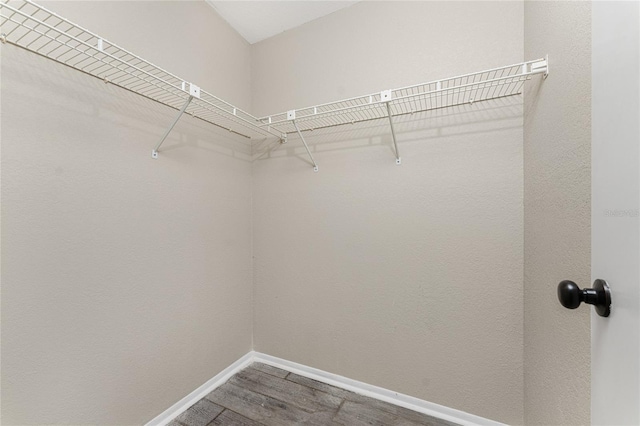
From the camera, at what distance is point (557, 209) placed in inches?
34.5

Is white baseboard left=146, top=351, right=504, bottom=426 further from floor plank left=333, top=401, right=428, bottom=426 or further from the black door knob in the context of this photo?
the black door knob

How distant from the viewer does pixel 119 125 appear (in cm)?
118

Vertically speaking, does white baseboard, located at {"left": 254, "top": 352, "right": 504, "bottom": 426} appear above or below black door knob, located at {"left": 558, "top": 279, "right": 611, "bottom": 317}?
below

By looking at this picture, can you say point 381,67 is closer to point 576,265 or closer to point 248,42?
point 248,42

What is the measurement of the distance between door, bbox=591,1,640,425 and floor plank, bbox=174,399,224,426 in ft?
5.38

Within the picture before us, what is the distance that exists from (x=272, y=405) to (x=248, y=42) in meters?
2.59

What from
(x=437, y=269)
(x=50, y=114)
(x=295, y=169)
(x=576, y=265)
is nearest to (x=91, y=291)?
(x=50, y=114)

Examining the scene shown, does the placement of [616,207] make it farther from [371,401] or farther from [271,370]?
[271,370]

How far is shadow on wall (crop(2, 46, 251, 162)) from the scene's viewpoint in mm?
907

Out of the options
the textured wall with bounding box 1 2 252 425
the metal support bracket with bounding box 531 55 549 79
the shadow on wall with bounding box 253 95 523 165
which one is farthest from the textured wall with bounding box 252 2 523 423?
the textured wall with bounding box 1 2 252 425

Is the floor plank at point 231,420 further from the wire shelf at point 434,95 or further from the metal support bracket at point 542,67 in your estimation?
the metal support bracket at point 542,67

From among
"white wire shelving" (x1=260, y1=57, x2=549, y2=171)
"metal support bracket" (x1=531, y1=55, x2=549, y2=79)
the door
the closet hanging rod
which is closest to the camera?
the door

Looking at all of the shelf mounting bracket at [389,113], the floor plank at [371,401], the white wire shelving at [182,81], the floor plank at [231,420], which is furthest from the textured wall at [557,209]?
the floor plank at [231,420]

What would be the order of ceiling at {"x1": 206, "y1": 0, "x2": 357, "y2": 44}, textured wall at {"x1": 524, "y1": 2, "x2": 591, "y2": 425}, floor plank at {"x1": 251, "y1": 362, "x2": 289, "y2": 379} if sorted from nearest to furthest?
textured wall at {"x1": 524, "y1": 2, "x2": 591, "y2": 425} < ceiling at {"x1": 206, "y1": 0, "x2": 357, "y2": 44} < floor plank at {"x1": 251, "y1": 362, "x2": 289, "y2": 379}
